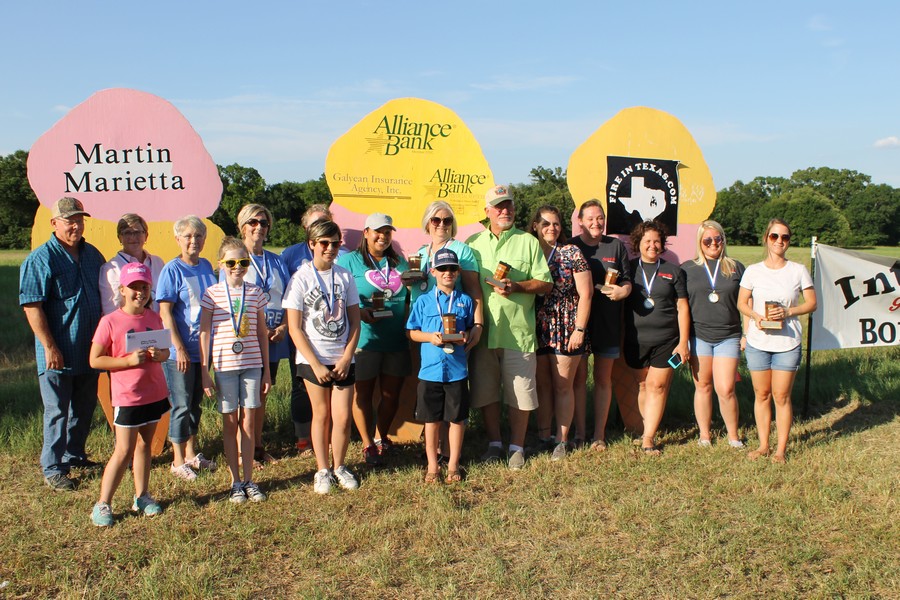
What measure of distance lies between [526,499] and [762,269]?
2.71m

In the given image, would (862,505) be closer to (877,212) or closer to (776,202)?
(776,202)

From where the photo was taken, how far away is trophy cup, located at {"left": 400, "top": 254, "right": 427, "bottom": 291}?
5.10 meters

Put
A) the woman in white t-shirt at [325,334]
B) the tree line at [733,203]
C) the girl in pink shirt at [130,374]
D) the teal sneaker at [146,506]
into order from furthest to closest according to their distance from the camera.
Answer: the tree line at [733,203] → the woman in white t-shirt at [325,334] → the teal sneaker at [146,506] → the girl in pink shirt at [130,374]

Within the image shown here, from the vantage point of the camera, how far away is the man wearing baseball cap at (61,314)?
4.70 metres

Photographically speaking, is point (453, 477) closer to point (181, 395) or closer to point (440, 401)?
point (440, 401)

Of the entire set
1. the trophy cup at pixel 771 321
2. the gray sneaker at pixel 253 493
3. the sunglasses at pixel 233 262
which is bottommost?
the gray sneaker at pixel 253 493

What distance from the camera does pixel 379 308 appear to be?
5.23 metres

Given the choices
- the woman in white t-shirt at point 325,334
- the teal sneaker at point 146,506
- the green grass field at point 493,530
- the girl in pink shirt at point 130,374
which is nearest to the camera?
the green grass field at point 493,530

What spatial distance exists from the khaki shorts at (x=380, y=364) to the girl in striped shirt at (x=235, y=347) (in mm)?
902

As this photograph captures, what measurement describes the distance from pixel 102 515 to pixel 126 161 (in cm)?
315

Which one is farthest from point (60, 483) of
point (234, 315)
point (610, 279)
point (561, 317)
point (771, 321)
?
point (771, 321)

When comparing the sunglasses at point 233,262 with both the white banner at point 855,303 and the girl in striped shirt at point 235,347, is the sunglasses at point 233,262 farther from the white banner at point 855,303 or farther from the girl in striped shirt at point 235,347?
the white banner at point 855,303

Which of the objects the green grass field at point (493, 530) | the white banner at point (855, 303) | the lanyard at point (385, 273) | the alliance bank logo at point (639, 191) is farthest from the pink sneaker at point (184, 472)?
the white banner at point (855, 303)

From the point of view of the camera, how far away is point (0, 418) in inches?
257
